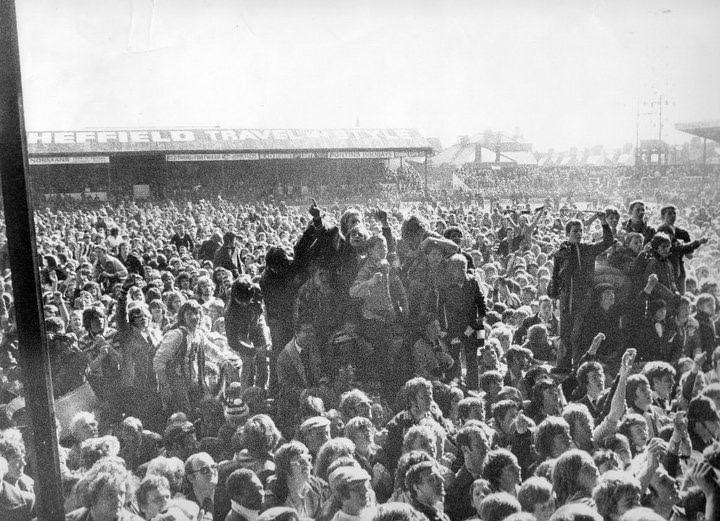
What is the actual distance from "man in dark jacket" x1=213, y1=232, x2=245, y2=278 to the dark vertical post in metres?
3.38

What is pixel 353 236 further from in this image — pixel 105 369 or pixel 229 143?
pixel 229 143

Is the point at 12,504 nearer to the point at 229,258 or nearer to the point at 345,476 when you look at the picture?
the point at 345,476

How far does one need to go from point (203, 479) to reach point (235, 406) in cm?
139

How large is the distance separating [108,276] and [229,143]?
2.27 m

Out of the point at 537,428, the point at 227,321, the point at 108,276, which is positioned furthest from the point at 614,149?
the point at 108,276

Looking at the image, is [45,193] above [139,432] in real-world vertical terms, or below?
above

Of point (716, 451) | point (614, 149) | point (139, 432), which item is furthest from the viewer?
point (614, 149)

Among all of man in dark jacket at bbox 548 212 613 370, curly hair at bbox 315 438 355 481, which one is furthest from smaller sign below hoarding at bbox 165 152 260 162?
curly hair at bbox 315 438 355 481

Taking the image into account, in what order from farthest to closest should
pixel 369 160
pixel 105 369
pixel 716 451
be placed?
pixel 369 160
pixel 105 369
pixel 716 451

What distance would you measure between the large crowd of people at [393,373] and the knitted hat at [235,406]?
26 millimetres

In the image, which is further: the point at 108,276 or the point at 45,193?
the point at 45,193

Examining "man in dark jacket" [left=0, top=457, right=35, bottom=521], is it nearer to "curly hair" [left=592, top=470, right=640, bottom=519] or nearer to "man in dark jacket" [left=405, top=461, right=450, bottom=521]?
"man in dark jacket" [left=405, top=461, right=450, bottom=521]

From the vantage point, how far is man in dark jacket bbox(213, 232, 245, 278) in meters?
6.89

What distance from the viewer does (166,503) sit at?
12.4 feet
